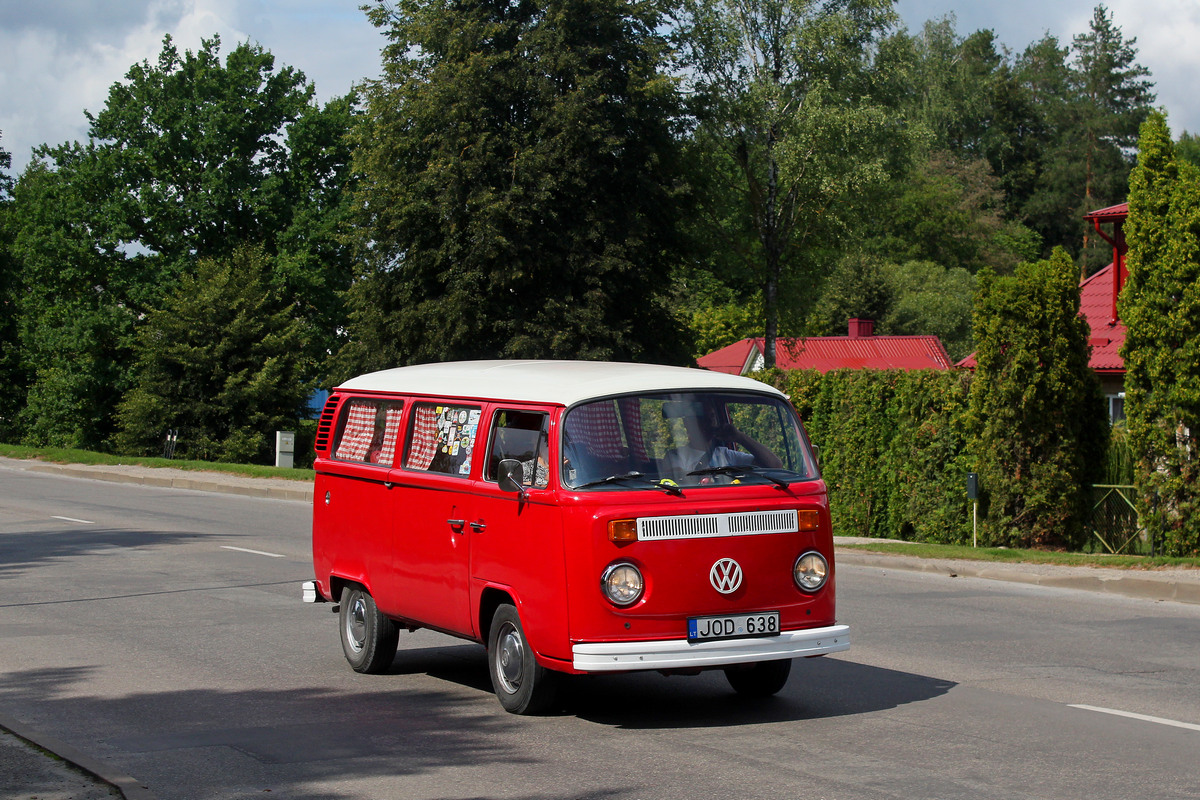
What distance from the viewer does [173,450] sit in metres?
45.0

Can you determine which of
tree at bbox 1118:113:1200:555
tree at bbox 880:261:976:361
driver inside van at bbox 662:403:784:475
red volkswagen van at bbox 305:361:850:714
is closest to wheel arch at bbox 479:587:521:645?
red volkswagen van at bbox 305:361:850:714

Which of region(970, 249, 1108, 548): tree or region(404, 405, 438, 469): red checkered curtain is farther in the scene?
region(970, 249, 1108, 548): tree

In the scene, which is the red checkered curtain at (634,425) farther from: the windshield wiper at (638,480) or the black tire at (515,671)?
the black tire at (515,671)

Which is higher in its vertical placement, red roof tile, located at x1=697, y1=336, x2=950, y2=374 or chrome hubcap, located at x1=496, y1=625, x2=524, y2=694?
red roof tile, located at x1=697, y1=336, x2=950, y2=374

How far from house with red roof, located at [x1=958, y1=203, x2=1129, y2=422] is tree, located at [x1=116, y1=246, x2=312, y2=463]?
25489mm

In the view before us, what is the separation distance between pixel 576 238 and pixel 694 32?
12921mm

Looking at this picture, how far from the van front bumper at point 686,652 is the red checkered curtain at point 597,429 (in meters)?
1.09

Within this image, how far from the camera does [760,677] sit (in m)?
8.02

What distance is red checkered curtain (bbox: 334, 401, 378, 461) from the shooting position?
9.19 meters

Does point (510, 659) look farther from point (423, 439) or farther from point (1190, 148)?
point (1190, 148)

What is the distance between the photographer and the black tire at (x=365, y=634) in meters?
8.90

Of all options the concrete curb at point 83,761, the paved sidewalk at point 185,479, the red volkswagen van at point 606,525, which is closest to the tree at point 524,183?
the paved sidewalk at point 185,479

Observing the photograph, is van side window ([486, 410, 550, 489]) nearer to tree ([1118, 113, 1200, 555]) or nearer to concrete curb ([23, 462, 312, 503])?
tree ([1118, 113, 1200, 555])

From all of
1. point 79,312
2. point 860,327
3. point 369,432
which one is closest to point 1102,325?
point 369,432
